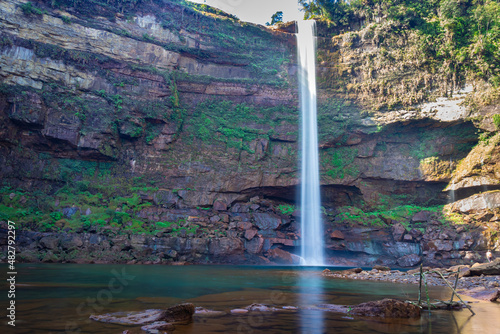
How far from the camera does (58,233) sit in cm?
1947

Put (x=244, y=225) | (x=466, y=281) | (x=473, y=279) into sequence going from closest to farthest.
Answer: (x=466, y=281) → (x=473, y=279) → (x=244, y=225)

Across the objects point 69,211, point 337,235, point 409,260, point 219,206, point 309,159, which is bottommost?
point 409,260

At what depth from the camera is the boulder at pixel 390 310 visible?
204 inches

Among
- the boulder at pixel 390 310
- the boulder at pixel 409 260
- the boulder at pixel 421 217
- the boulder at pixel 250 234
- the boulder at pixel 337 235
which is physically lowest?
the boulder at pixel 409 260

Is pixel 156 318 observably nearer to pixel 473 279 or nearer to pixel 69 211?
pixel 473 279

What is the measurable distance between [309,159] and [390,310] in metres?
27.5

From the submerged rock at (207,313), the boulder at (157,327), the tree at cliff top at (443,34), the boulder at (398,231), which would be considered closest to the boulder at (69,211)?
the submerged rock at (207,313)

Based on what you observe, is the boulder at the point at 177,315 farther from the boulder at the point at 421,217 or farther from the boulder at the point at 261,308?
the boulder at the point at 421,217

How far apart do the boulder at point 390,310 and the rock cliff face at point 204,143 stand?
17054 millimetres

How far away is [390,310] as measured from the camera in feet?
17.1

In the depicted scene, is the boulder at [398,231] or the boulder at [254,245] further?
the boulder at [398,231]

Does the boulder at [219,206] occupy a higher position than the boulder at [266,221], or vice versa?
the boulder at [219,206]

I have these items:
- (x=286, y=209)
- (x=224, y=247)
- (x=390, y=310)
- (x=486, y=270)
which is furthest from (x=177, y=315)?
(x=286, y=209)

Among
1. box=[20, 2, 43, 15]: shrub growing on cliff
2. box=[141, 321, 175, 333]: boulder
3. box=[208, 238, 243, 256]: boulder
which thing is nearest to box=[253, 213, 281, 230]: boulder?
box=[208, 238, 243, 256]: boulder
